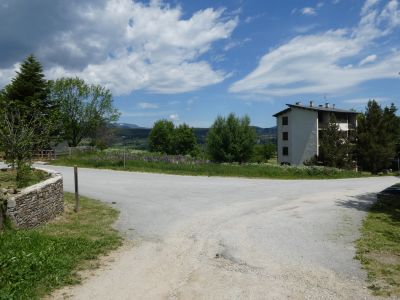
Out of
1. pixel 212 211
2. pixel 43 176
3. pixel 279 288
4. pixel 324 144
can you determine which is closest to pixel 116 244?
pixel 279 288

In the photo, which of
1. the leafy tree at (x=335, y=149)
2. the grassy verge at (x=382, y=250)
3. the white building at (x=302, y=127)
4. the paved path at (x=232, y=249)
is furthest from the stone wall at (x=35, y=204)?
the white building at (x=302, y=127)

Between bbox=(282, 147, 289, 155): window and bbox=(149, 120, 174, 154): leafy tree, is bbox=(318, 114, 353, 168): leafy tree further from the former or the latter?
bbox=(149, 120, 174, 154): leafy tree

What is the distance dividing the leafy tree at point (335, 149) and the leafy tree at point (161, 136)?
6217 cm

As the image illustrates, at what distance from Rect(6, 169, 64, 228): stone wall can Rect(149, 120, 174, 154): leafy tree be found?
95.1 meters

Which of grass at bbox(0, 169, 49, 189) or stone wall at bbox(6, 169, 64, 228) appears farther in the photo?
grass at bbox(0, 169, 49, 189)

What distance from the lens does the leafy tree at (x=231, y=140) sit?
2456 inches

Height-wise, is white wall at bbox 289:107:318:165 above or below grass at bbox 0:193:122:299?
above

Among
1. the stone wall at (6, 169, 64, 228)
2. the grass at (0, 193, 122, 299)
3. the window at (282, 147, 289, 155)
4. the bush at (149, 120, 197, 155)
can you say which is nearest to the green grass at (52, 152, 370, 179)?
the stone wall at (6, 169, 64, 228)

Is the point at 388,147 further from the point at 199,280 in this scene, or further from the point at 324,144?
the point at 199,280

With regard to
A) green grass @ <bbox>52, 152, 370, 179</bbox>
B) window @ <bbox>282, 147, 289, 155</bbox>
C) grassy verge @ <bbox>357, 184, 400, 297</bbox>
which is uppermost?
window @ <bbox>282, 147, 289, 155</bbox>

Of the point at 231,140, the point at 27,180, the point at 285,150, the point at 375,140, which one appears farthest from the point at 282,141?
the point at 27,180

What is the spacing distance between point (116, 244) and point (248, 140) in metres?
53.3

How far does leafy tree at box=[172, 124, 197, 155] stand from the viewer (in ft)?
336

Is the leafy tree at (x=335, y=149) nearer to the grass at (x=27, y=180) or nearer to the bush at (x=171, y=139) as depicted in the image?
the grass at (x=27, y=180)
